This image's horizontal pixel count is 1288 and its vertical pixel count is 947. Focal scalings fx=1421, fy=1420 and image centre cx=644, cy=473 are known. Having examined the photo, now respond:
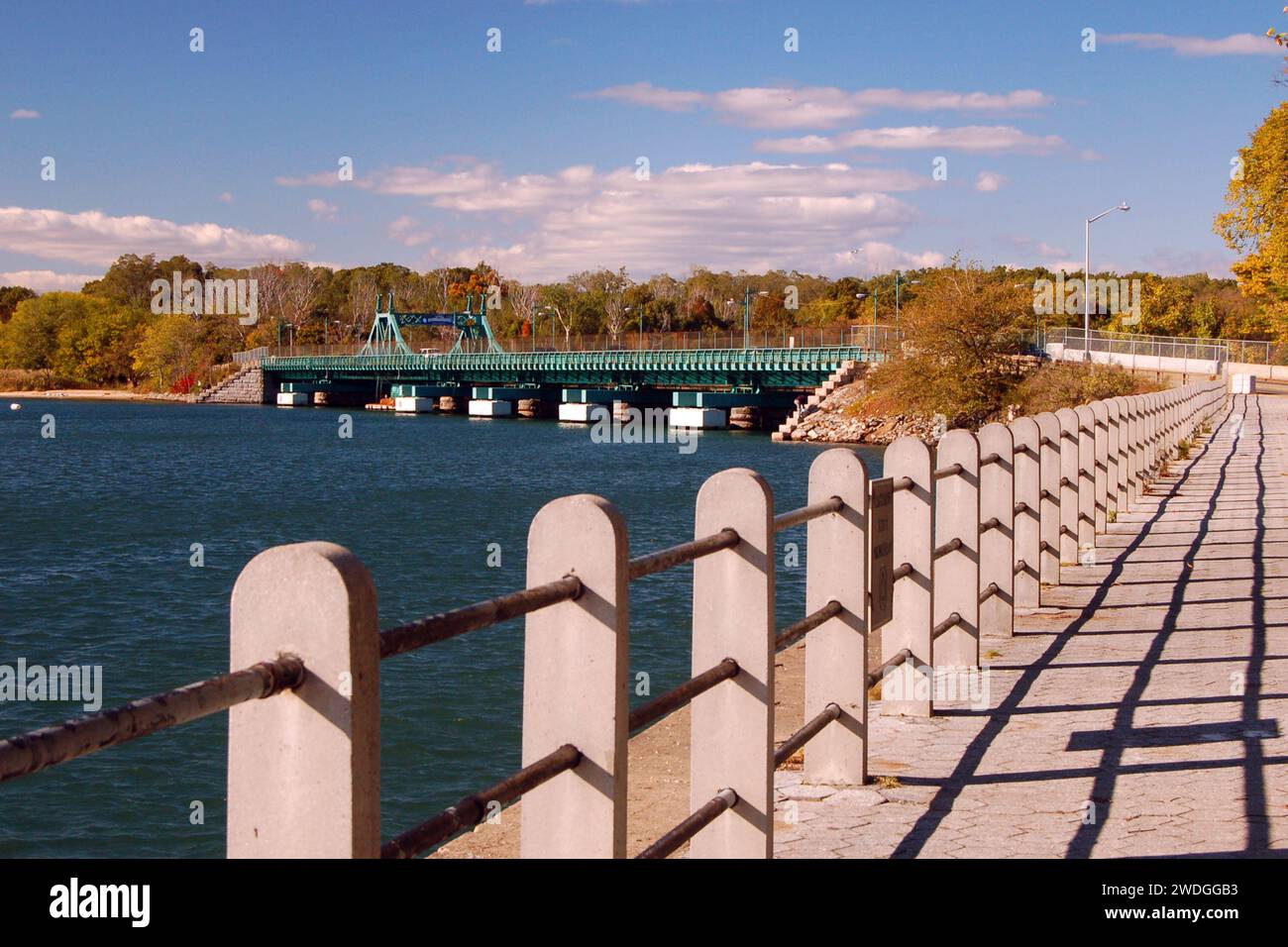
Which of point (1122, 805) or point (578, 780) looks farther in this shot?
point (1122, 805)

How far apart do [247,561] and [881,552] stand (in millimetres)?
31366

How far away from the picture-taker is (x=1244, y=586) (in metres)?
13.3

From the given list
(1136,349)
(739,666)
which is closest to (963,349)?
(1136,349)

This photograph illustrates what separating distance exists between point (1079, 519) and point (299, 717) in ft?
46.0

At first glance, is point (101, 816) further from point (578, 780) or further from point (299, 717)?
point (299, 717)

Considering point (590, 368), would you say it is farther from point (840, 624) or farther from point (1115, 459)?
point (840, 624)

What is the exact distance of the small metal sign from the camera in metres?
7.18

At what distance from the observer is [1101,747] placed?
25.5 ft

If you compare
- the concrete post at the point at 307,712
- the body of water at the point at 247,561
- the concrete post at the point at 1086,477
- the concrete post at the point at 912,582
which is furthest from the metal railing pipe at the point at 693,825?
the concrete post at the point at 1086,477

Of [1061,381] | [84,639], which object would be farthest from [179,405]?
[84,639]

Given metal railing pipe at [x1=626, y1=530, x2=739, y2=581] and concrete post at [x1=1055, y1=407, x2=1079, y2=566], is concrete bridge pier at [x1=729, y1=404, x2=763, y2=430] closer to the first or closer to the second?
concrete post at [x1=1055, y1=407, x2=1079, y2=566]

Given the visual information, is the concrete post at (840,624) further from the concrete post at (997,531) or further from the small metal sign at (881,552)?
the concrete post at (997,531)

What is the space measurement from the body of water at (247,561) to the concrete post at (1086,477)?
585cm

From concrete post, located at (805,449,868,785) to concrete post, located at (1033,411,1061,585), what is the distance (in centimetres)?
564
